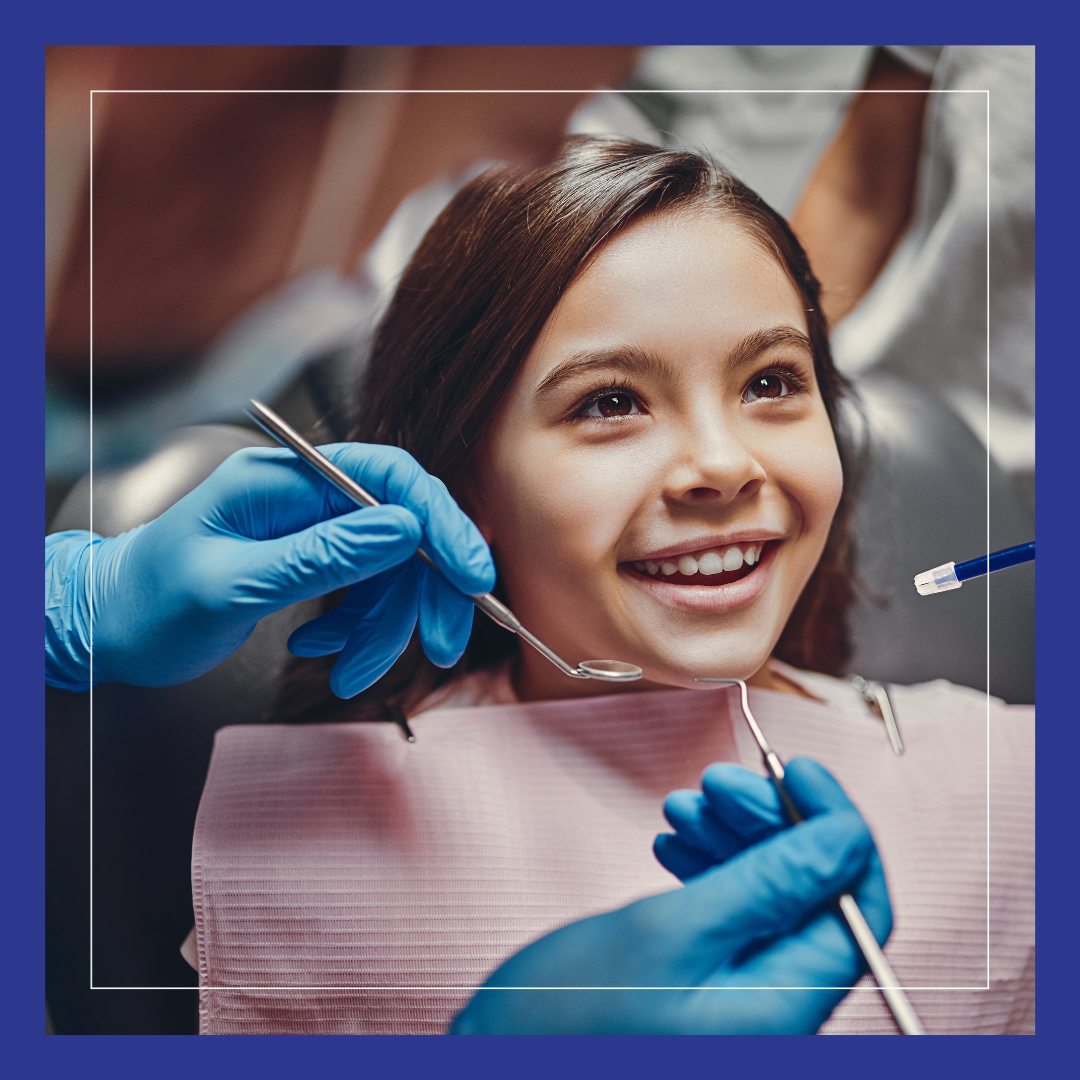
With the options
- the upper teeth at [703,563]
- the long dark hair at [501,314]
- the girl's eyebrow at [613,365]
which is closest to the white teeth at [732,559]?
the upper teeth at [703,563]

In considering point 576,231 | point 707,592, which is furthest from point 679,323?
point 707,592

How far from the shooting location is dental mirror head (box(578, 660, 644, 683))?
1.45m

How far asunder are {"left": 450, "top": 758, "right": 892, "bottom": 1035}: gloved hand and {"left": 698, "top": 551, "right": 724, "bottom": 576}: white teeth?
0.99 feet

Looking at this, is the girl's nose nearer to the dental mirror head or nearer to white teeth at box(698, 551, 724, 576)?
white teeth at box(698, 551, 724, 576)

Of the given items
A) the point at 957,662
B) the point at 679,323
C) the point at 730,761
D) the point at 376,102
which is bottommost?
the point at 730,761

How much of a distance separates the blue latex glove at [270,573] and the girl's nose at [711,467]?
32cm

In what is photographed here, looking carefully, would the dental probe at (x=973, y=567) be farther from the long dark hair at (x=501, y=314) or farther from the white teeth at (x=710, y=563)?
the white teeth at (x=710, y=563)

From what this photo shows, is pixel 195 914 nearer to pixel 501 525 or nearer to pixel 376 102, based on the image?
pixel 501 525

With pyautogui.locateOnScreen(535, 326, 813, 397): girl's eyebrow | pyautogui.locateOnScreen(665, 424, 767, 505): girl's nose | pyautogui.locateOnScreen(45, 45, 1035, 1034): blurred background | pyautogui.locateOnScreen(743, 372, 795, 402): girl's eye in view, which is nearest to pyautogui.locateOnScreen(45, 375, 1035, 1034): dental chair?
pyautogui.locateOnScreen(45, 45, 1035, 1034): blurred background

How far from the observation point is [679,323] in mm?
1427

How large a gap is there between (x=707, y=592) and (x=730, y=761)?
299 mm

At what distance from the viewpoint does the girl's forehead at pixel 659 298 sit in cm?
143

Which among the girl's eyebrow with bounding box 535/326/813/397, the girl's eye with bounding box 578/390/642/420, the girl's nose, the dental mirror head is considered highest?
the girl's eyebrow with bounding box 535/326/813/397

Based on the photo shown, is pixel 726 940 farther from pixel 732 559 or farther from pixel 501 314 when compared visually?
pixel 501 314
